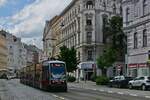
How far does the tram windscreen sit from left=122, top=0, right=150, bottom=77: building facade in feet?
51.8

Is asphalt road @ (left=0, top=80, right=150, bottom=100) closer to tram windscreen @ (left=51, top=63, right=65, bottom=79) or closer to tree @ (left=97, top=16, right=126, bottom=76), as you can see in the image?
tram windscreen @ (left=51, top=63, right=65, bottom=79)

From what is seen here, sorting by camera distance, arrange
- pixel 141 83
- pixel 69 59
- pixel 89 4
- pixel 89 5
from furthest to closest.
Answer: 1. pixel 89 4
2. pixel 89 5
3. pixel 69 59
4. pixel 141 83

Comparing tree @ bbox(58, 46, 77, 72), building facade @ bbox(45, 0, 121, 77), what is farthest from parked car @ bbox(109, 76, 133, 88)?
building facade @ bbox(45, 0, 121, 77)

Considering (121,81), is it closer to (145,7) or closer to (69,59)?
(145,7)

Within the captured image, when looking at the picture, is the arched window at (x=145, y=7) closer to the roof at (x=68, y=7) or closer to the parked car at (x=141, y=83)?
the parked car at (x=141, y=83)

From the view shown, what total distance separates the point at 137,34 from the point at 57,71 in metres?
20.9

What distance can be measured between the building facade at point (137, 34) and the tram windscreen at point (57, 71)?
15.8 metres

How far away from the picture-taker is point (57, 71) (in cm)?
4784

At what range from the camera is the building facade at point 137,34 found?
61.8 metres

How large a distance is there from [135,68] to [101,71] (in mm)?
30214

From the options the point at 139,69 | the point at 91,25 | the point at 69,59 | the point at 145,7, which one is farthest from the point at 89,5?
the point at 139,69

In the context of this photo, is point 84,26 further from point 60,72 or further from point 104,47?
point 60,72

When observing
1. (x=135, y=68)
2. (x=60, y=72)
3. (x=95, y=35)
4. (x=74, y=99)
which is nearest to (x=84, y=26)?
(x=95, y=35)

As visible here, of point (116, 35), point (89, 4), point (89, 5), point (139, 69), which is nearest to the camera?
point (139, 69)
